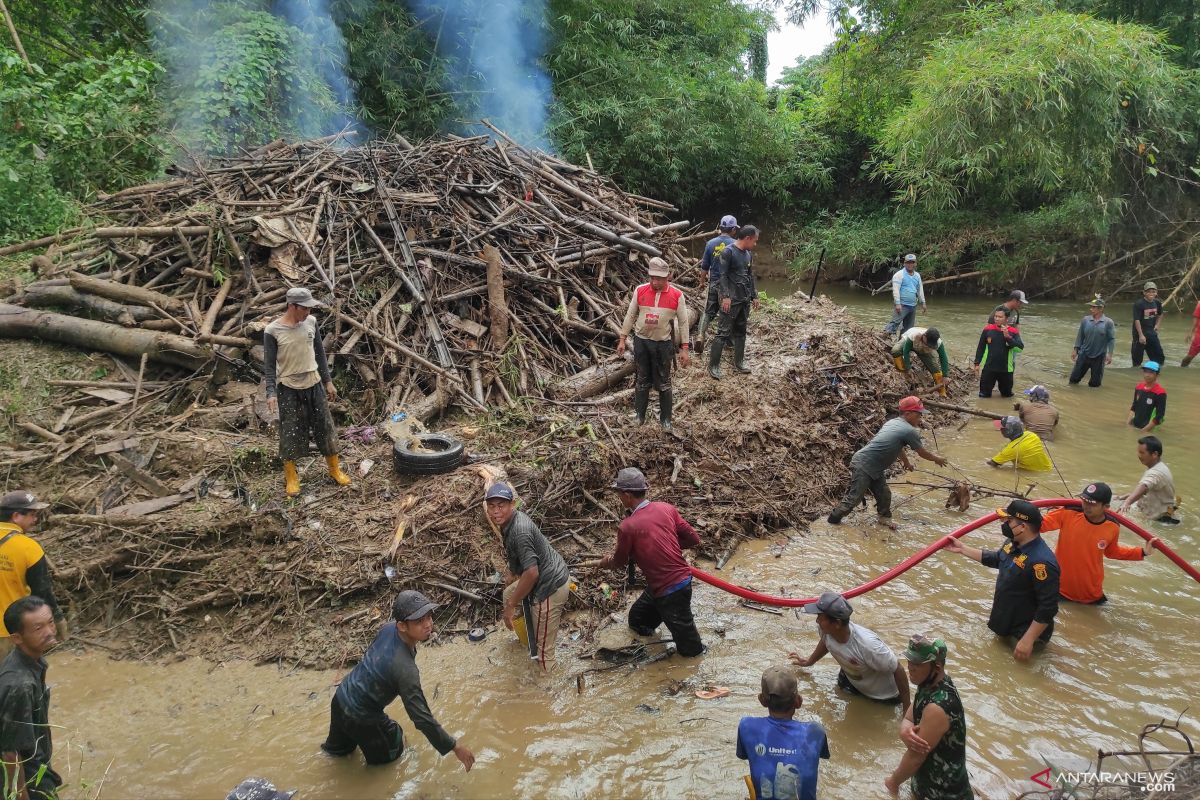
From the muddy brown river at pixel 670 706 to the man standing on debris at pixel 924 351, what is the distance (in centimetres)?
448

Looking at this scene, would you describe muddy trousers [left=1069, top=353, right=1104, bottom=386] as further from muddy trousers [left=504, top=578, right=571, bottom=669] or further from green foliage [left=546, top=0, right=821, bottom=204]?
green foliage [left=546, top=0, right=821, bottom=204]

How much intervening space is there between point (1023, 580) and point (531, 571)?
3.73 m

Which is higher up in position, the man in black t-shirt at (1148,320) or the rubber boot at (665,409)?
the man in black t-shirt at (1148,320)

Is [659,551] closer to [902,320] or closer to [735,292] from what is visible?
[735,292]

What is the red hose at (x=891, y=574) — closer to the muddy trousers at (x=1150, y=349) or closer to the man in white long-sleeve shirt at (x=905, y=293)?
the man in white long-sleeve shirt at (x=905, y=293)

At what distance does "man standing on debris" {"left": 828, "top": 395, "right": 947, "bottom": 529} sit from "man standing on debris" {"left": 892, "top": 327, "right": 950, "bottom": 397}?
360 centimetres

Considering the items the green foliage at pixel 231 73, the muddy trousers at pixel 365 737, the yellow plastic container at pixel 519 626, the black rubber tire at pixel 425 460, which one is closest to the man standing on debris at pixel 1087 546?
the yellow plastic container at pixel 519 626

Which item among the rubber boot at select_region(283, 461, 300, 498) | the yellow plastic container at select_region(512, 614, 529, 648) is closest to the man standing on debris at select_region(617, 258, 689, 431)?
the yellow plastic container at select_region(512, 614, 529, 648)

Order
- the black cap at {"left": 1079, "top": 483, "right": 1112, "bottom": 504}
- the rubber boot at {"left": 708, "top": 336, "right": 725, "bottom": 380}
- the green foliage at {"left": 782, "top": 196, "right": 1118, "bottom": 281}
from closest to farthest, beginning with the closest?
the black cap at {"left": 1079, "top": 483, "right": 1112, "bottom": 504} → the rubber boot at {"left": 708, "top": 336, "right": 725, "bottom": 380} → the green foliage at {"left": 782, "top": 196, "right": 1118, "bottom": 281}

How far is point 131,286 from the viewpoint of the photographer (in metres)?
8.11

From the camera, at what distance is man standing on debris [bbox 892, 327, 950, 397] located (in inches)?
403

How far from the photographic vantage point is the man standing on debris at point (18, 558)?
4023 mm

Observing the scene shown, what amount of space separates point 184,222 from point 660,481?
7.13m

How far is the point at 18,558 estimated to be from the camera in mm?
4035
